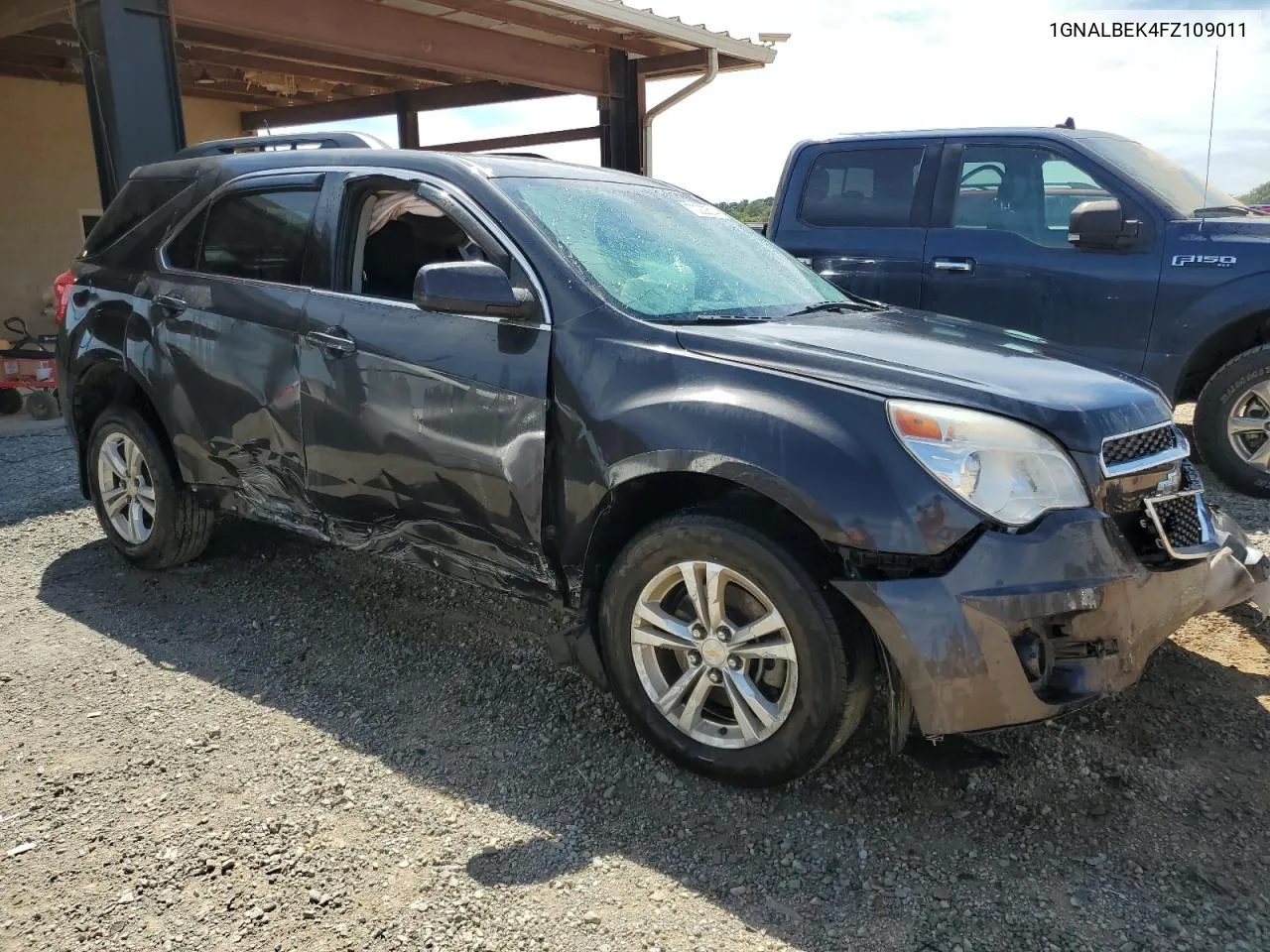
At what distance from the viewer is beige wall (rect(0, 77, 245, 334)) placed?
1214 centimetres

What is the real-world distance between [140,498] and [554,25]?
753cm

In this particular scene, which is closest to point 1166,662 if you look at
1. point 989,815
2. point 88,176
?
point 989,815

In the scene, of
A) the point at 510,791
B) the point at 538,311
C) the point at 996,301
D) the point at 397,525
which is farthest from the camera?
the point at 996,301

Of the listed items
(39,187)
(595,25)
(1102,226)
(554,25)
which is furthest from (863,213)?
(39,187)

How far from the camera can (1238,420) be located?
5.58m

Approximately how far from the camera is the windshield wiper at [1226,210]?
5.73 m

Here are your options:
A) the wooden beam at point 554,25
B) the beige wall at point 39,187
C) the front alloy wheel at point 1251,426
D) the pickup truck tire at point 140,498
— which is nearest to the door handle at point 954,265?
the front alloy wheel at point 1251,426

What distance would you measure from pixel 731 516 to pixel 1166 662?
6.19 ft

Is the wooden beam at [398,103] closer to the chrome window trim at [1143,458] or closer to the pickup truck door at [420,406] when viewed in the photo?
the pickup truck door at [420,406]

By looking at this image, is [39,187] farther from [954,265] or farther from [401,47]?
[954,265]

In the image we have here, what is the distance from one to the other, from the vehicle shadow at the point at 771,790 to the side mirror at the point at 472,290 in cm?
135

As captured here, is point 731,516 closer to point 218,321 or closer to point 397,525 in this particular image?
point 397,525

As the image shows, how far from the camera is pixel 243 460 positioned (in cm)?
404

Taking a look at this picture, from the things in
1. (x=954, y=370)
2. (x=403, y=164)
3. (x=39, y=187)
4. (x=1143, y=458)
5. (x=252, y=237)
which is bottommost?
(x=1143, y=458)
